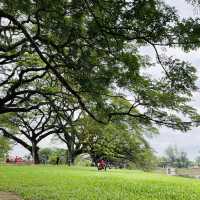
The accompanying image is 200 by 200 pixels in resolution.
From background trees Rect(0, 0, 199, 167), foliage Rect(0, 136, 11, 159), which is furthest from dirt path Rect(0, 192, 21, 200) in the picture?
foliage Rect(0, 136, 11, 159)

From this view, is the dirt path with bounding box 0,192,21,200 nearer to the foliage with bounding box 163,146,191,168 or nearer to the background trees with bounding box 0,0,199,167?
the background trees with bounding box 0,0,199,167

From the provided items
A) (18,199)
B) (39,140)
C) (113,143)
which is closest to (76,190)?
(18,199)

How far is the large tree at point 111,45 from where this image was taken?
8.88 m

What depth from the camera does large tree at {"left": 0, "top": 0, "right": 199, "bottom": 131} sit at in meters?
8.88

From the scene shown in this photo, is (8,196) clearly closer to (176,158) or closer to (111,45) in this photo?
(111,45)

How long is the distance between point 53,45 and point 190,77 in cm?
586

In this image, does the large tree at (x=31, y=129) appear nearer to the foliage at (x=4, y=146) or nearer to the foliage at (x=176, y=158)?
the foliage at (x=4, y=146)

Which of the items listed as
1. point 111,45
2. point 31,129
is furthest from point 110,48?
point 31,129

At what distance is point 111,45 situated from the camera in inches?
424

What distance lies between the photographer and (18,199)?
13.9 meters

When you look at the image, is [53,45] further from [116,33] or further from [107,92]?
[116,33]

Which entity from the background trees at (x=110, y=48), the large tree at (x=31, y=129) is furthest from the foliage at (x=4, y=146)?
the background trees at (x=110, y=48)

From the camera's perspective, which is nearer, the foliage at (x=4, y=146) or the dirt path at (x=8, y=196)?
the dirt path at (x=8, y=196)

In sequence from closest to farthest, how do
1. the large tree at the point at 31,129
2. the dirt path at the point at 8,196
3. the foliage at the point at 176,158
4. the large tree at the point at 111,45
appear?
the large tree at the point at 111,45, the dirt path at the point at 8,196, the large tree at the point at 31,129, the foliage at the point at 176,158
